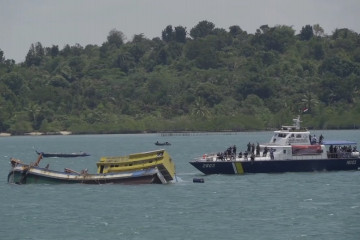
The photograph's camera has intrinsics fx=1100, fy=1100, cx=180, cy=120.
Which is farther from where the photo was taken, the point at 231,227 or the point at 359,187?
the point at 359,187

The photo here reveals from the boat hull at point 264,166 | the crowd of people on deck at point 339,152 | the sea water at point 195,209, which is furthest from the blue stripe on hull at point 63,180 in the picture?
the crowd of people on deck at point 339,152

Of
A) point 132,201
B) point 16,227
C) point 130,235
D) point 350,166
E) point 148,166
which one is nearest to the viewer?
point 130,235

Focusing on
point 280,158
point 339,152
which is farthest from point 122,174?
point 339,152

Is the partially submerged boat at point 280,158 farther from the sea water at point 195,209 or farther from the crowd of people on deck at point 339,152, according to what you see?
the sea water at point 195,209

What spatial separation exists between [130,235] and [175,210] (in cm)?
1172

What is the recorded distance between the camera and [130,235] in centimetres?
6850

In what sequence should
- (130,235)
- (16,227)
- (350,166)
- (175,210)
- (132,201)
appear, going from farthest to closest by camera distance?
(350,166)
(132,201)
(175,210)
(16,227)
(130,235)

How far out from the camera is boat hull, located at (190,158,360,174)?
104 meters

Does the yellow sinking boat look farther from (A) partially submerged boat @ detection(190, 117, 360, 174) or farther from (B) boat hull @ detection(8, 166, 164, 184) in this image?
(A) partially submerged boat @ detection(190, 117, 360, 174)

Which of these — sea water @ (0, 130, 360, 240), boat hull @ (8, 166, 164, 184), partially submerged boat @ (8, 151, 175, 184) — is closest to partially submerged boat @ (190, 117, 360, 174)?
sea water @ (0, 130, 360, 240)

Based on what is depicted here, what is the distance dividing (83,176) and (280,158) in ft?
66.3

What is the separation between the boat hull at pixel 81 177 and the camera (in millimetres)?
94750

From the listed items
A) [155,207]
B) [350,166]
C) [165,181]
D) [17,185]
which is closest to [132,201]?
[155,207]

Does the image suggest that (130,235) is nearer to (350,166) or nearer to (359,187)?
(359,187)
